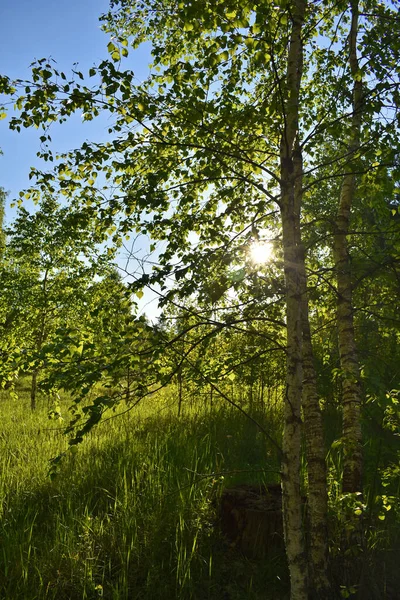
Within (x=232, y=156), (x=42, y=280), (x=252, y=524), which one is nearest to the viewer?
(x=232, y=156)

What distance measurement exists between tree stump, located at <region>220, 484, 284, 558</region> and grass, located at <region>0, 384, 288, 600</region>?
12 cm

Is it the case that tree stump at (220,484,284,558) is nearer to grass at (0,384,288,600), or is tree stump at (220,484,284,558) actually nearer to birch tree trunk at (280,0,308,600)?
grass at (0,384,288,600)

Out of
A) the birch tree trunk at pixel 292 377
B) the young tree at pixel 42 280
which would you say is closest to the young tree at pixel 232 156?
the birch tree trunk at pixel 292 377

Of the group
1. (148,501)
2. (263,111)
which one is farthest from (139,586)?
(263,111)

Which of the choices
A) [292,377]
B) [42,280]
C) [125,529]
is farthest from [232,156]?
[42,280]

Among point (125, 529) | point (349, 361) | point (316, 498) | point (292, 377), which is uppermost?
point (349, 361)

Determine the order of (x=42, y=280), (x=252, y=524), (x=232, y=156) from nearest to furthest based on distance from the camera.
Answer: (x=232, y=156) < (x=252, y=524) < (x=42, y=280)

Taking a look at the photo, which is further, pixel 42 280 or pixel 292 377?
pixel 42 280

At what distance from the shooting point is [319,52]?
17.5ft

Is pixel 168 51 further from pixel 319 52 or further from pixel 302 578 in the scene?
pixel 302 578

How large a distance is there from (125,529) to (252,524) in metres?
1.39

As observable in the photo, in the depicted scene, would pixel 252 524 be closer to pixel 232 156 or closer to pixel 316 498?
pixel 316 498

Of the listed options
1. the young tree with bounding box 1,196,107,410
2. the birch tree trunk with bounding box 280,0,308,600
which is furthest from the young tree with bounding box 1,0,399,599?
the young tree with bounding box 1,196,107,410

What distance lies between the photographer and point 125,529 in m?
4.53
